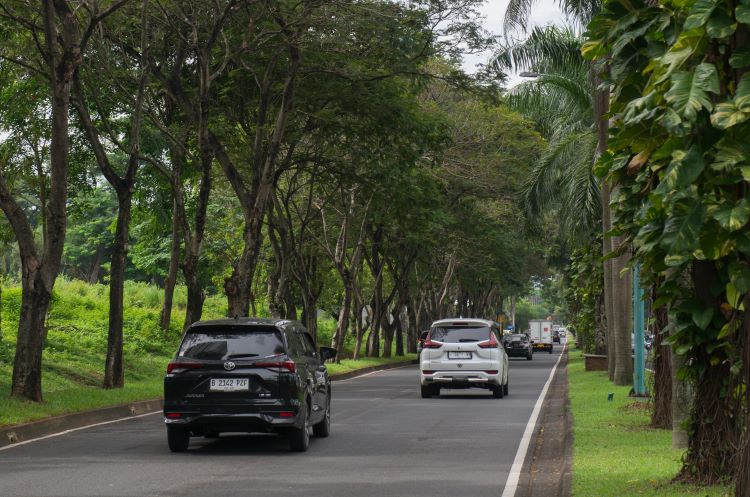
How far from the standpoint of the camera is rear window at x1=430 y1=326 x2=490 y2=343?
25656mm

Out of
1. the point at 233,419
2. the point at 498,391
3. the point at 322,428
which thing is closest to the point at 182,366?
the point at 233,419

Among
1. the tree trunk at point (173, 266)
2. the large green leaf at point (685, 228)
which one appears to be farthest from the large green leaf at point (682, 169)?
the tree trunk at point (173, 266)

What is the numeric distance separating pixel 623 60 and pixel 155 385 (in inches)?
718

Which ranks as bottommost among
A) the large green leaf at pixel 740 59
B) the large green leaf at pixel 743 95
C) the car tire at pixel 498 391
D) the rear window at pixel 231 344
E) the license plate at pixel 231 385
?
the car tire at pixel 498 391

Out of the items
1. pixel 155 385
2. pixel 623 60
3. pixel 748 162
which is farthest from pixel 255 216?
pixel 748 162

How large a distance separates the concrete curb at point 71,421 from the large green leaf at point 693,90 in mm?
10778

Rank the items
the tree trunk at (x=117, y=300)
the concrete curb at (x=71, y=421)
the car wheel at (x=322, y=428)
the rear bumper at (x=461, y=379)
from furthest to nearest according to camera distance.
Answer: the rear bumper at (x=461, y=379) → the tree trunk at (x=117, y=300) → the car wheel at (x=322, y=428) → the concrete curb at (x=71, y=421)

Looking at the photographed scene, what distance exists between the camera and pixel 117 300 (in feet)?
76.5

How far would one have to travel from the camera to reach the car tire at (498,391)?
25492 mm

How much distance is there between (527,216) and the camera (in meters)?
33.4

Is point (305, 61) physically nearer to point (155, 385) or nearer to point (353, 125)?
point (353, 125)

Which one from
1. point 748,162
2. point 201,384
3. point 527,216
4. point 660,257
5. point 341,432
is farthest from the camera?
point 527,216

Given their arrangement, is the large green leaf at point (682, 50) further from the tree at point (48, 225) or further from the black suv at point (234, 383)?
the tree at point (48, 225)

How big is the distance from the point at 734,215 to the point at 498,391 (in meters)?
19.1
